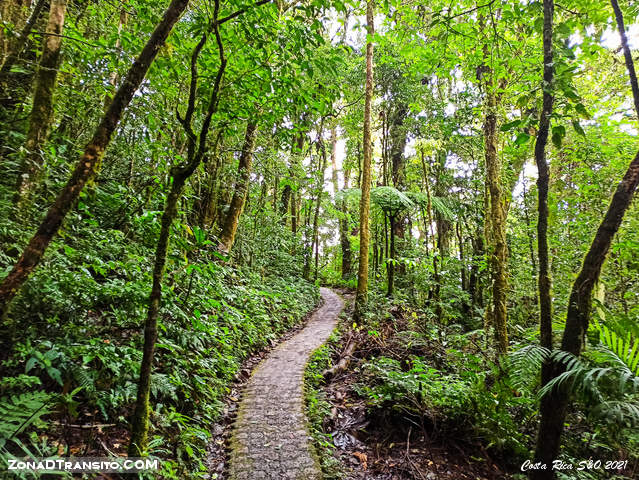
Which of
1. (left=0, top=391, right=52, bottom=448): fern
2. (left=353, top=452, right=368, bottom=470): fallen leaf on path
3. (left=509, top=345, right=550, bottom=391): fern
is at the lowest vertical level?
(left=353, top=452, right=368, bottom=470): fallen leaf on path

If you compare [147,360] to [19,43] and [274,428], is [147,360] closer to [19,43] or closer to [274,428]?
[274,428]

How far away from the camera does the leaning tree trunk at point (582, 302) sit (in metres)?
2.82

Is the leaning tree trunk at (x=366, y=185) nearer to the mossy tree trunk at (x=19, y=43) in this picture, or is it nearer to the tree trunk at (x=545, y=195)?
the tree trunk at (x=545, y=195)

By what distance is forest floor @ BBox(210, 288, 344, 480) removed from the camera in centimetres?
378

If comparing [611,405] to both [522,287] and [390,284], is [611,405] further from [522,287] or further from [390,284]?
[390,284]

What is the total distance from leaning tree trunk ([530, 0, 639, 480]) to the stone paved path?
250 centimetres

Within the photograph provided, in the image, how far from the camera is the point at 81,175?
7.26 ft

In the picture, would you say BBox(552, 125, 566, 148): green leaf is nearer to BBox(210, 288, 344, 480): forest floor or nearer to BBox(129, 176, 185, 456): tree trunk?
BBox(129, 176, 185, 456): tree trunk

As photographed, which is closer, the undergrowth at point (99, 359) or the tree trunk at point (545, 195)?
the undergrowth at point (99, 359)

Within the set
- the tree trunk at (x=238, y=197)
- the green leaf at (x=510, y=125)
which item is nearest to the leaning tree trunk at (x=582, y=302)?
the green leaf at (x=510, y=125)

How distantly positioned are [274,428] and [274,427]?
24 millimetres

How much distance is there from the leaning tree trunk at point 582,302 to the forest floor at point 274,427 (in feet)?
8.23

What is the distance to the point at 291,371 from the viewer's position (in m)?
6.72

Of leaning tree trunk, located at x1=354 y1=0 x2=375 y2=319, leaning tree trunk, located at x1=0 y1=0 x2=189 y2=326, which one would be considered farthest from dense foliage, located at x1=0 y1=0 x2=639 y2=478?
leaning tree trunk, located at x1=354 y1=0 x2=375 y2=319
